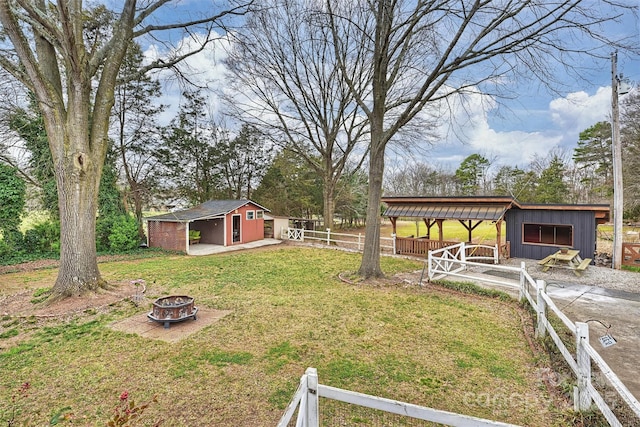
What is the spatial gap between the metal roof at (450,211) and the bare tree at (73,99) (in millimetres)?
10369

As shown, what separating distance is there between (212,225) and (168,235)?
103 inches

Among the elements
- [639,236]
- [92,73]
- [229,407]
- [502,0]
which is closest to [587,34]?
[502,0]

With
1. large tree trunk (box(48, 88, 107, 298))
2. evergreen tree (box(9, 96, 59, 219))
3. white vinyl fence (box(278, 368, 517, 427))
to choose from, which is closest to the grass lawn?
white vinyl fence (box(278, 368, 517, 427))

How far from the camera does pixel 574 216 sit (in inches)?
433

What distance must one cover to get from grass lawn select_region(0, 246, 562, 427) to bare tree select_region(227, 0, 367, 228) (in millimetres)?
13064

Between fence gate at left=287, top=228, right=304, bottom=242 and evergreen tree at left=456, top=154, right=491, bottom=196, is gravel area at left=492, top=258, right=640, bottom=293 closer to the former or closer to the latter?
fence gate at left=287, top=228, right=304, bottom=242

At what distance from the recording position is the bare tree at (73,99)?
6.20 m

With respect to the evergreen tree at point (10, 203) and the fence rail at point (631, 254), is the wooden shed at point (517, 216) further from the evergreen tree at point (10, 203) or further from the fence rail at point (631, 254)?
the evergreen tree at point (10, 203)

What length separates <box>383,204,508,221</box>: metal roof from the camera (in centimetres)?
1098

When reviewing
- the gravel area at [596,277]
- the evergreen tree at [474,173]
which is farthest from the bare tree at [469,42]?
the evergreen tree at [474,173]

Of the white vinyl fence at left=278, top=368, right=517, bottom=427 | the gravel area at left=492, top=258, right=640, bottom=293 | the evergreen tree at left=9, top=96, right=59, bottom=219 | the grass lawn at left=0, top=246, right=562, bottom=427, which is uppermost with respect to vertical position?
the evergreen tree at left=9, top=96, right=59, bottom=219

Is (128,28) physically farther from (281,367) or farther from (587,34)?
(587,34)

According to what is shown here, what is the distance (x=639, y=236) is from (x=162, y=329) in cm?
2300

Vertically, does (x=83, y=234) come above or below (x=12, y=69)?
below
